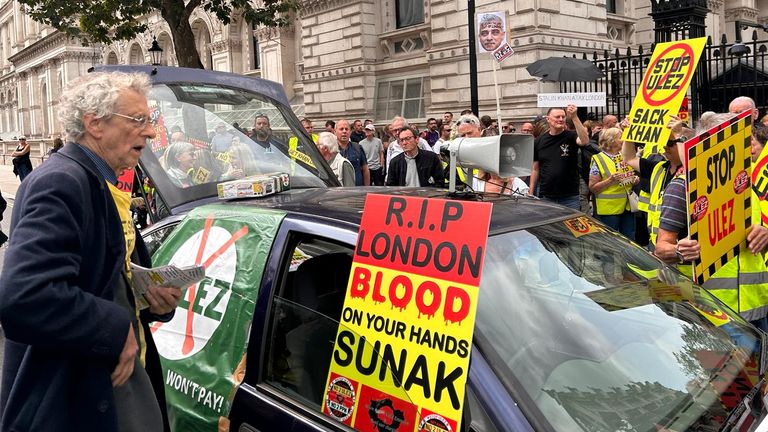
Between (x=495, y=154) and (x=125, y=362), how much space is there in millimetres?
1670

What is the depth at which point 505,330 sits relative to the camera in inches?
92.0

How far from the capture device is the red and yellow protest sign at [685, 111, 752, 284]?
3455mm

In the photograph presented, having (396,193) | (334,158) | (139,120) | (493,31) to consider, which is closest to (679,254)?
(396,193)

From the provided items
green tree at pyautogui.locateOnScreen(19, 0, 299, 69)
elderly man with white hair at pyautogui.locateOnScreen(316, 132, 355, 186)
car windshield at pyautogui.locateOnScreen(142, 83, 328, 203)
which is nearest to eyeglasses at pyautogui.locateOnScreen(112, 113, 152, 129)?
car windshield at pyautogui.locateOnScreen(142, 83, 328, 203)

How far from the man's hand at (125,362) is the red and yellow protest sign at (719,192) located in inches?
104

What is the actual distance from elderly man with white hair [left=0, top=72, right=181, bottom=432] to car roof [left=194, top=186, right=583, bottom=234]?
0.80 metres

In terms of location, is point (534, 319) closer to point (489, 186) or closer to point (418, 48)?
point (489, 186)

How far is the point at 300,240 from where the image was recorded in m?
2.82

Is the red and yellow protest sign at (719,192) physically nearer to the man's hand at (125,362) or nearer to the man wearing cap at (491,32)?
the man's hand at (125,362)

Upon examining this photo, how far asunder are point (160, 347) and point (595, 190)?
5982mm

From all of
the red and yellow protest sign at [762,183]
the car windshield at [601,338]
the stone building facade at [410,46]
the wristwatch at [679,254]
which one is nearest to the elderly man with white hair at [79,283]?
the car windshield at [601,338]

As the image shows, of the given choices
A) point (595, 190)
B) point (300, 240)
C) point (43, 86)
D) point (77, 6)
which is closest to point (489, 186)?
point (595, 190)

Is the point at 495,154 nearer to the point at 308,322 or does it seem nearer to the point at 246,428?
the point at 308,322

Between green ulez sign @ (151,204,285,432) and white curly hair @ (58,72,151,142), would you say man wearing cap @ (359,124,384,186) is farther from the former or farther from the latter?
white curly hair @ (58,72,151,142)
